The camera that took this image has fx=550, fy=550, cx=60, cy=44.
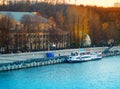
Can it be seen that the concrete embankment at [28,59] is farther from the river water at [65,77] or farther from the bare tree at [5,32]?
the bare tree at [5,32]

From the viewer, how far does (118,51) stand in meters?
26.7

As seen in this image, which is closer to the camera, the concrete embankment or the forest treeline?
the concrete embankment

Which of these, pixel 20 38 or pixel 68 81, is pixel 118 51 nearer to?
pixel 20 38

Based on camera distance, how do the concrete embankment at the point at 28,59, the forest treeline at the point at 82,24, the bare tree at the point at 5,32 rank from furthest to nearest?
1. the forest treeline at the point at 82,24
2. the bare tree at the point at 5,32
3. the concrete embankment at the point at 28,59

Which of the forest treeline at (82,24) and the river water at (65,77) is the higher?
the forest treeline at (82,24)

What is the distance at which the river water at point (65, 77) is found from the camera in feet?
52.3

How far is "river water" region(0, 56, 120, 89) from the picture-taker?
15.9 meters

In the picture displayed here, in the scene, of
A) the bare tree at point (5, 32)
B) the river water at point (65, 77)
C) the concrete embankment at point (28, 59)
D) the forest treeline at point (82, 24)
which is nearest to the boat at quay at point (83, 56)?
the concrete embankment at point (28, 59)

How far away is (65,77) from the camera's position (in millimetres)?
17484

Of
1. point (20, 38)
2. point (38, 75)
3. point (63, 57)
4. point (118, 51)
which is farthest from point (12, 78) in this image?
point (118, 51)

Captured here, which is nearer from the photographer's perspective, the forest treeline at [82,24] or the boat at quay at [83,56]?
the boat at quay at [83,56]

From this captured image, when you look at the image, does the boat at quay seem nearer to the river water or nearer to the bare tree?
the river water

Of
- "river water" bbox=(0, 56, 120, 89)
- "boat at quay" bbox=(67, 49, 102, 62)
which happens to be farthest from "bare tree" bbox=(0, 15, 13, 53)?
"river water" bbox=(0, 56, 120, 89)

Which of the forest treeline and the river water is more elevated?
the forest treeline
